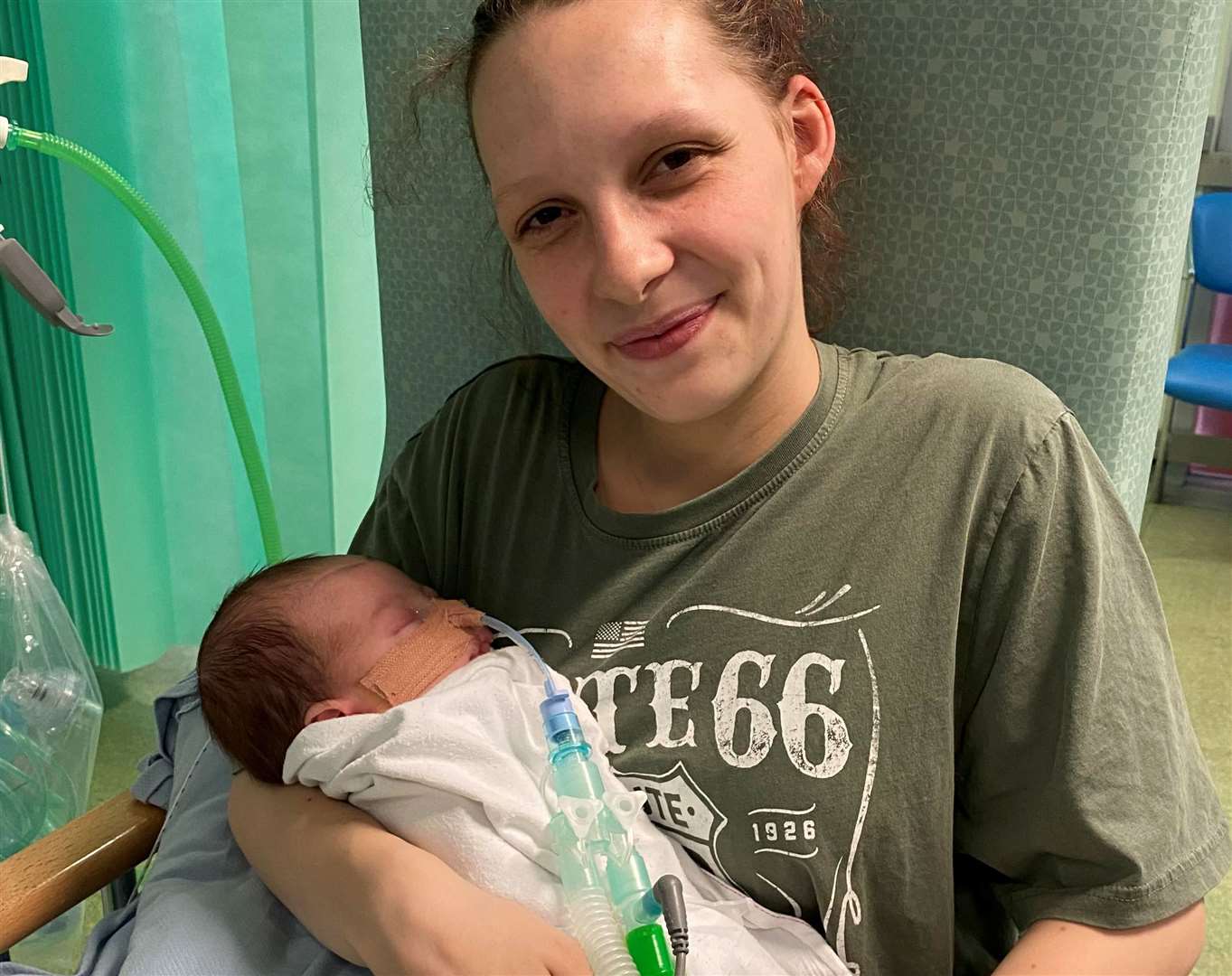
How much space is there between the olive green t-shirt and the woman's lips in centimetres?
14

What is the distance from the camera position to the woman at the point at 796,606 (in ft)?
2.92

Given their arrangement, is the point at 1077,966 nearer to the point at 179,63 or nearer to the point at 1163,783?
the point at 1163,783

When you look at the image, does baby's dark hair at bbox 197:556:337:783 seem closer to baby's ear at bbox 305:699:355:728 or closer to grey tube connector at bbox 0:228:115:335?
baby's ear at bbox 305:699:355:728

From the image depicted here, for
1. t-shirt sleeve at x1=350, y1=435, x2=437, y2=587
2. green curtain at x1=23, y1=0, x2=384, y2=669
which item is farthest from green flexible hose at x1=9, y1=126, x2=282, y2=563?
green curtain at x1=23, y1=0, x2=384, y2=669

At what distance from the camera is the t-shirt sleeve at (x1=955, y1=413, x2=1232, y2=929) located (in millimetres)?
871

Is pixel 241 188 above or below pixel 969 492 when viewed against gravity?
above

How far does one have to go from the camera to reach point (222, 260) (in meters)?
2.08

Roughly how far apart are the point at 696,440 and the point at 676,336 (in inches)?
5.9

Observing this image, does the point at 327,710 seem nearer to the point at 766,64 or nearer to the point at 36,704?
the point at 766,64

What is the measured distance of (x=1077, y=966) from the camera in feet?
2.86

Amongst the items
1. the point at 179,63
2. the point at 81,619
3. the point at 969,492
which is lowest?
the point at 81,619

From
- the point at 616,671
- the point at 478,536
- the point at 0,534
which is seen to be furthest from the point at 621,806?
the point at 0,534

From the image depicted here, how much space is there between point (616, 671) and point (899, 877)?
0.94 ft

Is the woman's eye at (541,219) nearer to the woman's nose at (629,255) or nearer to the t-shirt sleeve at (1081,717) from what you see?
the woman's nose at (629,255)
